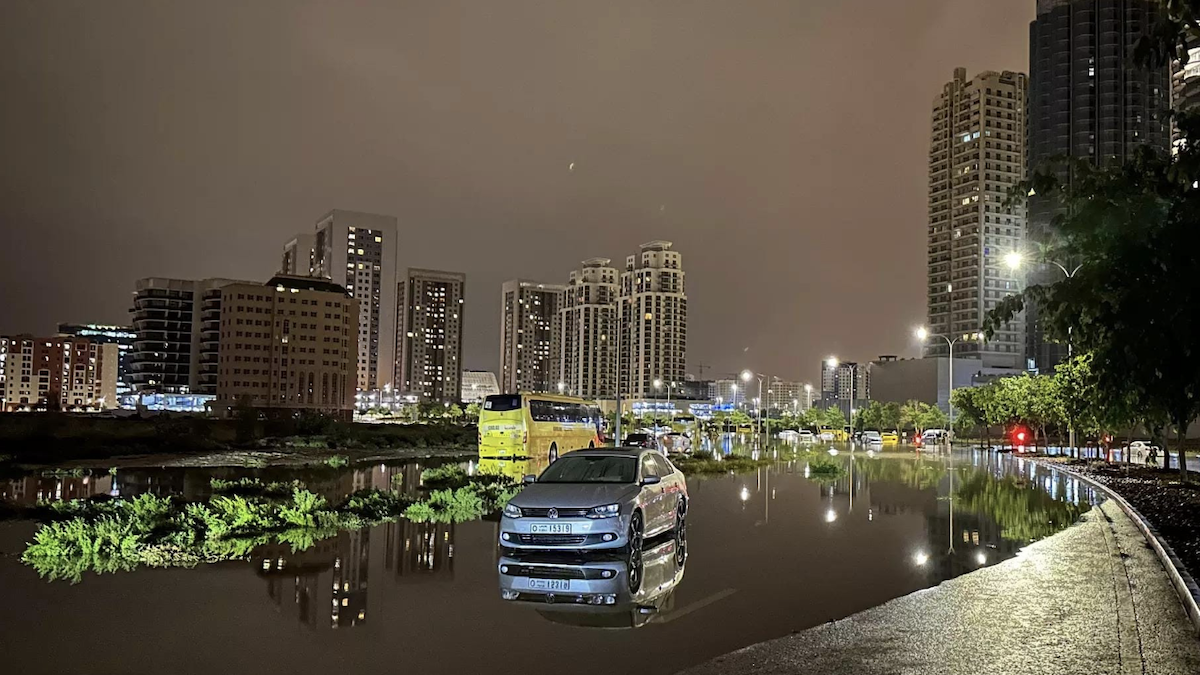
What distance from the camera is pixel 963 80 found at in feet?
537

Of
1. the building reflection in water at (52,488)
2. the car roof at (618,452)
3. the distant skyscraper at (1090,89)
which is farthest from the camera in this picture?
the distant skyscraper at (1090,89)

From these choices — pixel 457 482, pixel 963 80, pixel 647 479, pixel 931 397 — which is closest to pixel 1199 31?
pixel 647 479

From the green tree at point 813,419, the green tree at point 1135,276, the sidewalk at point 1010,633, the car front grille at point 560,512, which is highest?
the green tree at point 1135,276

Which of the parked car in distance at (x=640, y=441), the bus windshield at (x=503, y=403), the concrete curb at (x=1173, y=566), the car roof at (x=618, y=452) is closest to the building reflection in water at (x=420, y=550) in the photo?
the car roof at (x=618, y=452)

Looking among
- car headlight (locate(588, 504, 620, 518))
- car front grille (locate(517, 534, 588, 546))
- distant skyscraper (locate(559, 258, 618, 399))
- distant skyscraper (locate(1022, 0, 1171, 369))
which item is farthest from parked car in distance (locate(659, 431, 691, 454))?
distant skyscraper (locate(559, 258, 618, 399))

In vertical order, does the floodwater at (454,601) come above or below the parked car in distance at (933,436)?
above

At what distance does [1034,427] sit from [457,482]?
5559 cm

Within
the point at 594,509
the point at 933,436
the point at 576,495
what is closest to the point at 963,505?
the point at 576,495

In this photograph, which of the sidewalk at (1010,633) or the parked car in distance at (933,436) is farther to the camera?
the parked car in distance at (933,436)

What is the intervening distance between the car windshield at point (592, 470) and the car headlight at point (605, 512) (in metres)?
1.16

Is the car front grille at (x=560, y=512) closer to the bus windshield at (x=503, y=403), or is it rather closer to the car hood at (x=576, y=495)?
the car hood at (x=576, y=495)

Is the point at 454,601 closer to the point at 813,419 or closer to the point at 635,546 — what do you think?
the point at 635,546

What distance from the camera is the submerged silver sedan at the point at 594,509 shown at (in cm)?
1141

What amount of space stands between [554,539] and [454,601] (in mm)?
1986
